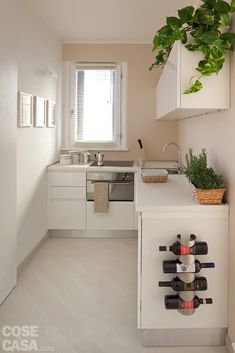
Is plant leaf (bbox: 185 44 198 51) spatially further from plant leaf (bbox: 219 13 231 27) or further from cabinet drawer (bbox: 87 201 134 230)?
cabinet drawer (bbox: 87 201 134 230)

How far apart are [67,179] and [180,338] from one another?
2702 millimetres

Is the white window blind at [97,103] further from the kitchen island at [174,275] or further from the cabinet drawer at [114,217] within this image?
the kitchen island at [174,275]

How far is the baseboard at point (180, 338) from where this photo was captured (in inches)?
93.3

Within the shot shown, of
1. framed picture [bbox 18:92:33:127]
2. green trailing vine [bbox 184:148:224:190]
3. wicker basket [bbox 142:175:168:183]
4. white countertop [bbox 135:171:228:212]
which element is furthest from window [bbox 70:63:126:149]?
green trailing vine [bbox 184:148:224:190]

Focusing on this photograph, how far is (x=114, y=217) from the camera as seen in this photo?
4.75 m

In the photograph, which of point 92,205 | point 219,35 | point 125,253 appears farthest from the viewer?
point 92,205

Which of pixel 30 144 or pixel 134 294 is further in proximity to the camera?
pixel 30 144

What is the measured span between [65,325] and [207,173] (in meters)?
1.38

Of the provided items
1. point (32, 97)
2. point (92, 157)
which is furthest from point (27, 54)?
point (92, 157)

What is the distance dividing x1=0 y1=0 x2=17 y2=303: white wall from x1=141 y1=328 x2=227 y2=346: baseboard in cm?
121

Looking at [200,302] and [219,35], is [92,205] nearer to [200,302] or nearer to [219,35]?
[200,302]

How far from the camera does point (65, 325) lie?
2605mm

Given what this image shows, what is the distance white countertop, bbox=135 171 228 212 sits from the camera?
2307 millimetres

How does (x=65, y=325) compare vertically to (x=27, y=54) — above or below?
below
